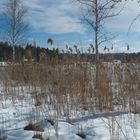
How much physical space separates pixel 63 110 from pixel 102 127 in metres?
1.18

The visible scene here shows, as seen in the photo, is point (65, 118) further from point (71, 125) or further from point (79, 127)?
point (79, 127)

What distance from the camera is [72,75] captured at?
7.41m

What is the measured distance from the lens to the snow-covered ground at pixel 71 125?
4.93m

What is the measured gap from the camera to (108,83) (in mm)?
6875

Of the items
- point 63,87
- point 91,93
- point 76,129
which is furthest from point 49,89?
point 76,129

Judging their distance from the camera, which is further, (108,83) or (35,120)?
(108,83)

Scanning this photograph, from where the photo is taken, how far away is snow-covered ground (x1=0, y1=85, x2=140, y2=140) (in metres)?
4.93

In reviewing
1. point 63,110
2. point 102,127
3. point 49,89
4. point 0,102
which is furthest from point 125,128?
point 0,102

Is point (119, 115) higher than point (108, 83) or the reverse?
the reverse

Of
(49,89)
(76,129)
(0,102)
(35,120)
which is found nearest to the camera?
(76,129)

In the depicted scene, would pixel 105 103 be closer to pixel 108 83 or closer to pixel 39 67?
pixel 108 83

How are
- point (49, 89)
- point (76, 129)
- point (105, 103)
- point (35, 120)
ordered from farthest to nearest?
point (49, 89), point (105, 103), point (35, 120), point (76, 129)

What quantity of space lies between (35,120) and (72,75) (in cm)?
188

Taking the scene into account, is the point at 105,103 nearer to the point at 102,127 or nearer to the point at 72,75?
the point at 72,75
